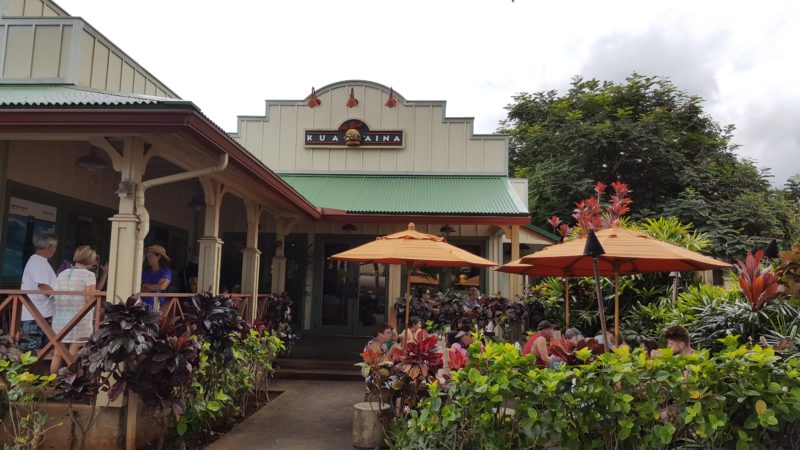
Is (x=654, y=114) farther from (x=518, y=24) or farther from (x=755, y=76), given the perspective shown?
(x=518, y=24)

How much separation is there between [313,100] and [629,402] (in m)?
11.1

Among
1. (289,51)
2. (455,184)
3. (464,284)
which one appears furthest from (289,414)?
(455,184)

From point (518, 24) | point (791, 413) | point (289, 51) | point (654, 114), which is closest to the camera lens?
point (791, 413)

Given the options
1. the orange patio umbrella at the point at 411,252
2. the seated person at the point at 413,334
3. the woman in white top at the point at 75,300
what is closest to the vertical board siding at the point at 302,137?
the seated person at the point at 413,334

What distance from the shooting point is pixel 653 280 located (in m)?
7.93

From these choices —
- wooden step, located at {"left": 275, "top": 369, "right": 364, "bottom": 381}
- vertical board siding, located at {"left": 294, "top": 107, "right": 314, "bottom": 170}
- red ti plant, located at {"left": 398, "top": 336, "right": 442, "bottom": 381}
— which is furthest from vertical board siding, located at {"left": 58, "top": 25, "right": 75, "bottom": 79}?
vertical board siding, located at {"left": 294, "top": 107, "right": 314, "bottom": 170}

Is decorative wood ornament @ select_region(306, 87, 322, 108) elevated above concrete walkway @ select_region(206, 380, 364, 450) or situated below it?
above

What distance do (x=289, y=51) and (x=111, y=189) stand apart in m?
3.52

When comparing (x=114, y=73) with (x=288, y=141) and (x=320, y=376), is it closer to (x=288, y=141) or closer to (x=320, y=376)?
(x=288, y=141)

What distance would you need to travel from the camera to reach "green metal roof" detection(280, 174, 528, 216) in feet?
33.0

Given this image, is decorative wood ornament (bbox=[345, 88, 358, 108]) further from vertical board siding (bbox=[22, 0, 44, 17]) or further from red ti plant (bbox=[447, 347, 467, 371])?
red ti plant (bbox=[447, 347, 467, 371])

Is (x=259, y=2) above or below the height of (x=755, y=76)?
below

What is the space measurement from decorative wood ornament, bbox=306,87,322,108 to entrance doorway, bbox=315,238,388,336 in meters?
4.24

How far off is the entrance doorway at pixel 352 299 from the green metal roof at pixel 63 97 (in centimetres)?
639
